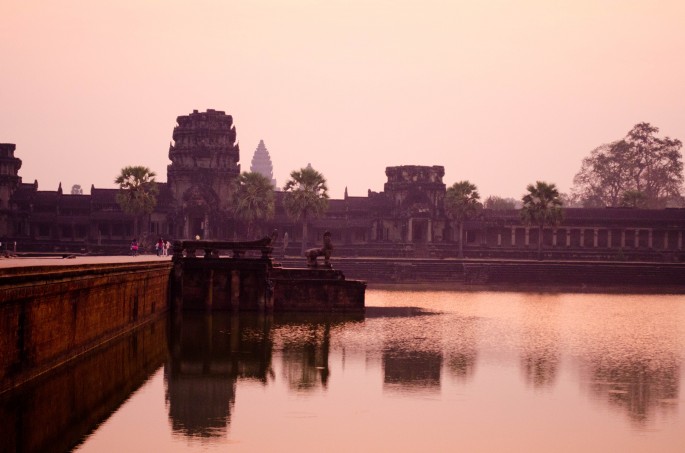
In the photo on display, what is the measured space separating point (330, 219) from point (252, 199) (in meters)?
11.4

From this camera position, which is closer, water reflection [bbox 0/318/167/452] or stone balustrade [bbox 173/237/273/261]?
water reflection [bbox 0/318/167/452]

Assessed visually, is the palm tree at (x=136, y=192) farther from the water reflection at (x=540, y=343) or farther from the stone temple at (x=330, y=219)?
the water reflection at (x=540, y=343)

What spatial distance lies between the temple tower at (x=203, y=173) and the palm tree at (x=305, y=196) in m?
9.25

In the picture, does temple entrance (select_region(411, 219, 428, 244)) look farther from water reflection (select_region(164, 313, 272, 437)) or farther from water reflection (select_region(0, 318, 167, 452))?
water reflection (select_region(0, 318, 167, 452))

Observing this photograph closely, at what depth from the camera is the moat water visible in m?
21.1

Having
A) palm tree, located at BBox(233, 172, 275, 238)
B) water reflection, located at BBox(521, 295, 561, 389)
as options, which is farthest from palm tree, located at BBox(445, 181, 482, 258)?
water reflection, located at BBox(521, 295, 561, 389)

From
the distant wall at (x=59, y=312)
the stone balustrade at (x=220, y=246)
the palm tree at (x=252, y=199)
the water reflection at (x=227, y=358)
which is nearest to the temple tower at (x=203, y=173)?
the palm tree at (x=252, y=199)

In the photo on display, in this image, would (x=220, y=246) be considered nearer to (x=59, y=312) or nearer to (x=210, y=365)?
(x=210, y=365)

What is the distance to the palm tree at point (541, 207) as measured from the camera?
97500mm

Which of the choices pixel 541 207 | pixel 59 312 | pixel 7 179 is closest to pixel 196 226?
pixel 7 179

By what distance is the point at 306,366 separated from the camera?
31891 mm

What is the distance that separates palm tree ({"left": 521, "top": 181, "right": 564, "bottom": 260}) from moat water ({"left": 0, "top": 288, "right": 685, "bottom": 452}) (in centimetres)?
4988

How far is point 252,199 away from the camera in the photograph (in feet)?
329

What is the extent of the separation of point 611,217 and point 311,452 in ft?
310
